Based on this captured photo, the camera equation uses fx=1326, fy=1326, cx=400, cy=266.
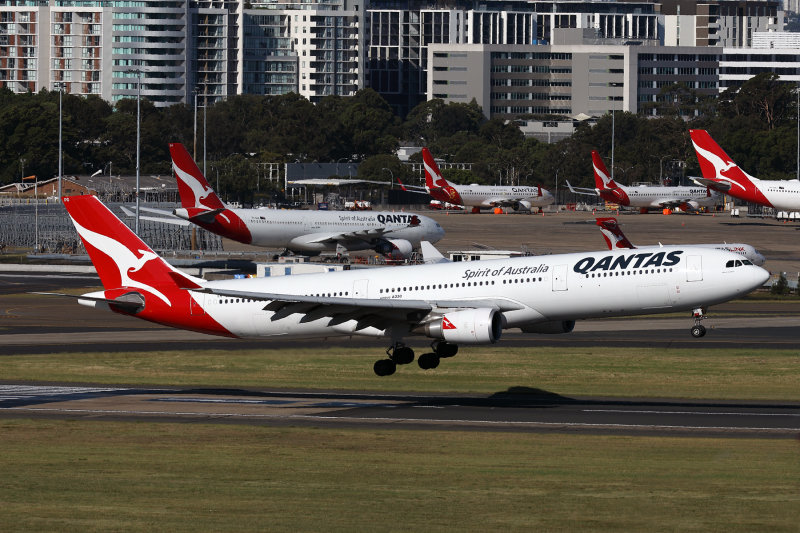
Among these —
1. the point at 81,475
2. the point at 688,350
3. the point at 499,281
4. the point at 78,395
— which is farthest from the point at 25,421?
the point at 688,350

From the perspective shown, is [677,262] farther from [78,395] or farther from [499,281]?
[78,395]

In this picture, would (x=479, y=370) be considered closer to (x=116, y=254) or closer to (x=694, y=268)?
(x=694, y=268)

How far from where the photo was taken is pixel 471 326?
58500mm

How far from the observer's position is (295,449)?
2028 inches

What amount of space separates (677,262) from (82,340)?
149ft

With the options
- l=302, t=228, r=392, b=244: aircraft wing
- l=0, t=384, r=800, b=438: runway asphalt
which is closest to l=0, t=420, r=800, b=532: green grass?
l=0, t=384, r=800, b=438: runway asphalt

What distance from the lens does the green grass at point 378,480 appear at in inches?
1519

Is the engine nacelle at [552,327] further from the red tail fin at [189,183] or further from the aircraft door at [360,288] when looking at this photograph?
the red tail fin at [189,183]

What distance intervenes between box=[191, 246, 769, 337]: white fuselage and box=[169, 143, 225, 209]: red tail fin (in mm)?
65738

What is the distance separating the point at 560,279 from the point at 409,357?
28.4ft

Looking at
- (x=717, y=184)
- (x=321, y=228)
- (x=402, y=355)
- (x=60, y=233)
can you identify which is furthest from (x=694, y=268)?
(x=717, y=184)

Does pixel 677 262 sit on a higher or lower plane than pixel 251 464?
Result: higher

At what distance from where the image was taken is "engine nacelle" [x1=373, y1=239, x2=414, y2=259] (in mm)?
140750

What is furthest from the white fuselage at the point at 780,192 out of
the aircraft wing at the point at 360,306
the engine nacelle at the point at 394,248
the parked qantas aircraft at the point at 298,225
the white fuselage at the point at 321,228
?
the aircraft wing at the point at 360,306
